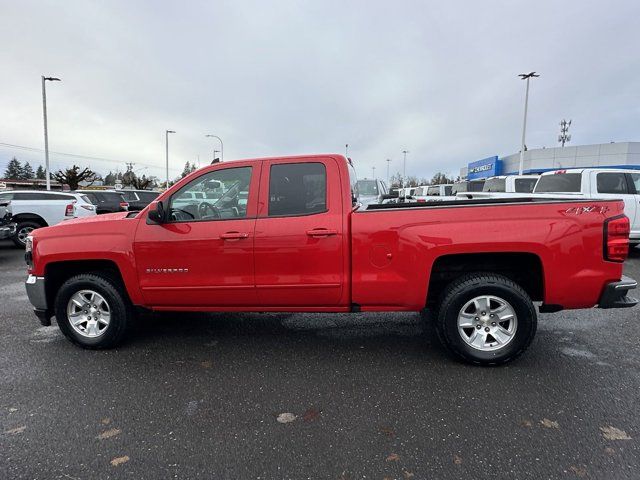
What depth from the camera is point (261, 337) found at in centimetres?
445

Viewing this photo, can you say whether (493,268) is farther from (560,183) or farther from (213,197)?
(560,183)

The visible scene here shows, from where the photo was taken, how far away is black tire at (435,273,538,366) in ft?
11.6

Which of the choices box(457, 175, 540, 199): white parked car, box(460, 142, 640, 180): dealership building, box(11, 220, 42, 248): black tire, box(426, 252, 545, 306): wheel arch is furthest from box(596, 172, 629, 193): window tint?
box(460, 142, 640, 180): dealership building

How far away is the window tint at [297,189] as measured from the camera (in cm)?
375

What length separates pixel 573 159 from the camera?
38562mm

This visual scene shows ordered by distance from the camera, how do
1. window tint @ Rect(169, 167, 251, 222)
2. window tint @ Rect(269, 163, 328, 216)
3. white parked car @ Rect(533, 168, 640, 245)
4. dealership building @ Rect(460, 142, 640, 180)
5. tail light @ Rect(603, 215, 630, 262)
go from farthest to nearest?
dealership building @ Rect(460, 142, 640, 180), white parked car @ Rect(533, 168, 640, 245), window tint @ Rect(169, 167, 251, 222), window tint @ Rect(269, 163, 328, 216), tail light @ Rect(603, 215, 630, 262)

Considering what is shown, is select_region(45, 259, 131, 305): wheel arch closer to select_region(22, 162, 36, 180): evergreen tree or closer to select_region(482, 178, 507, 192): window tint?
select_region(482, 178, 507, 192): window tint

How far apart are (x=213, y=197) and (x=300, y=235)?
0.99 m

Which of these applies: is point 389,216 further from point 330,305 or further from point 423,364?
point 423,364

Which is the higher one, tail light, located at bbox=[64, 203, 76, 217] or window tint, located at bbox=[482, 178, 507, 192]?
window tint, located at bbox=[482, 178, 507, 192]

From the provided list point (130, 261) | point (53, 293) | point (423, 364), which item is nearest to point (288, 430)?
point (423, 364)

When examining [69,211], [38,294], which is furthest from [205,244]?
[69,211]

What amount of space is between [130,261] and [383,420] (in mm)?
2747

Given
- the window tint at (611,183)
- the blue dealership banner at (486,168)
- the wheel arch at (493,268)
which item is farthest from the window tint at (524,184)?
the blue dealership banner at (486,168)
